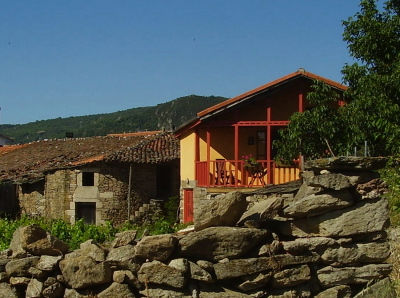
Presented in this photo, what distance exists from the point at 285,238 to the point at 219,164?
42.1 ft

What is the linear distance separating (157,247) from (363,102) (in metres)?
8.77

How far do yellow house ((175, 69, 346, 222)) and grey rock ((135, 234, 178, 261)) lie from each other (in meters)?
12.4

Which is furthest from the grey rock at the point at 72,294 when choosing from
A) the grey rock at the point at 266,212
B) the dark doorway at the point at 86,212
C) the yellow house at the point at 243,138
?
the dark doorway at the point at 86,212

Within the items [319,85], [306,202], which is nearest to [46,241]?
[306,202]

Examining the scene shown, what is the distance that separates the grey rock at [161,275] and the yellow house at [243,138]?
12534 mm

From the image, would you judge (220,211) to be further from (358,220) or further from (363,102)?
(363,102)

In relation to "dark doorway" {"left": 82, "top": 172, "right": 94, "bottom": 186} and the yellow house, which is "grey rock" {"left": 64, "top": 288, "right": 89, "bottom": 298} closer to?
the yellow house

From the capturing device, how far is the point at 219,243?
→ 6039 millimetres

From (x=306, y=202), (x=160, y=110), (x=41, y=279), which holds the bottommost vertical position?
(x=41, y=279)

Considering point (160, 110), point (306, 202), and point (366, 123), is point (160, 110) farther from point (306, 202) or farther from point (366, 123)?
point (306, 202)

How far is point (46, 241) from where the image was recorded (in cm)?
641

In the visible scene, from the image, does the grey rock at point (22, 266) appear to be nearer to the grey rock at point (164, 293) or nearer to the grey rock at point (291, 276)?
the grey rock at point (164, 293)

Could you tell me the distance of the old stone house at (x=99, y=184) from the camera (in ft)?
79.0

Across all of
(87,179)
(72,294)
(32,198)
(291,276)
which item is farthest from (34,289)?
(32,198)
